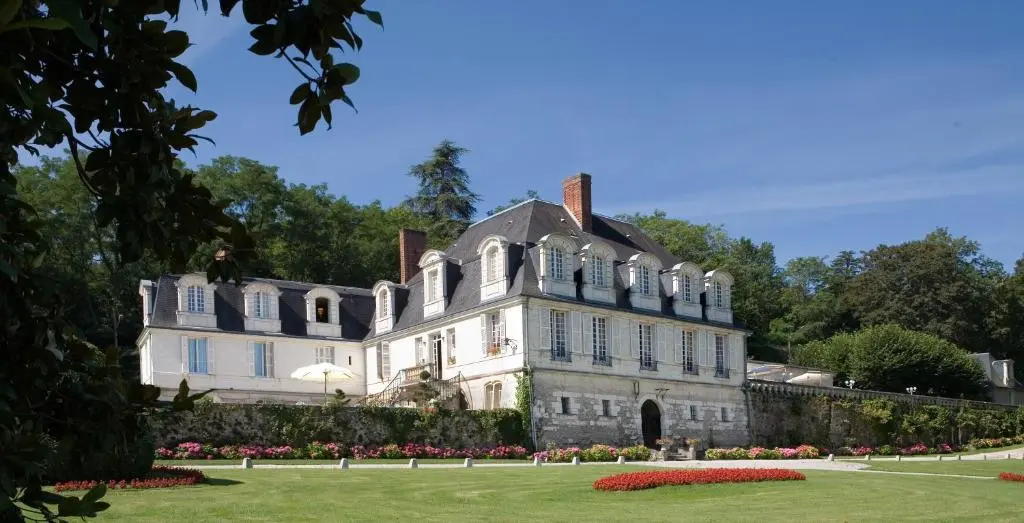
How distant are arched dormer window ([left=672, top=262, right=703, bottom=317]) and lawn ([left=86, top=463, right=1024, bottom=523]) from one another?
1614 cm

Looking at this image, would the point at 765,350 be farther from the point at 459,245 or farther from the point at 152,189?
the point at 152,189

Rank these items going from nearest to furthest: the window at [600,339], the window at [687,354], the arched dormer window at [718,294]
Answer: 1. the window at [600,339]
2. the window at [687,354]
3. the arched dormer window at [718,294]

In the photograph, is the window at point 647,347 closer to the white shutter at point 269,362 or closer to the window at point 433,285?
the window at point 433,285

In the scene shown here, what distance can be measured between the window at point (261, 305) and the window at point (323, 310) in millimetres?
1968

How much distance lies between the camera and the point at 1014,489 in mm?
19625

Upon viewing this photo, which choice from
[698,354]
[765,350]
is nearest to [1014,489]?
[698,354]

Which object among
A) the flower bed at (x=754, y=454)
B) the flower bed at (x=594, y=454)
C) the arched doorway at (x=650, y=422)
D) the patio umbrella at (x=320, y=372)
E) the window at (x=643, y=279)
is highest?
the window at (x=643, y=279)

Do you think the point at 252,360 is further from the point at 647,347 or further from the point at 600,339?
the point at 647,347

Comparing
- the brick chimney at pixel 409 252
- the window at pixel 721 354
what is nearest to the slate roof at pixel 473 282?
the brick chimney at pixel 409 252

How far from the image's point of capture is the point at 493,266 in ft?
111

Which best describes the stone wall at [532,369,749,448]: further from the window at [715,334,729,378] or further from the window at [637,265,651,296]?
the window at [637,265,651,296]

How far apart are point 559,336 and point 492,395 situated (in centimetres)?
271

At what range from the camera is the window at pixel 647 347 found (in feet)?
117

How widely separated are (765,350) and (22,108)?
62.9m
